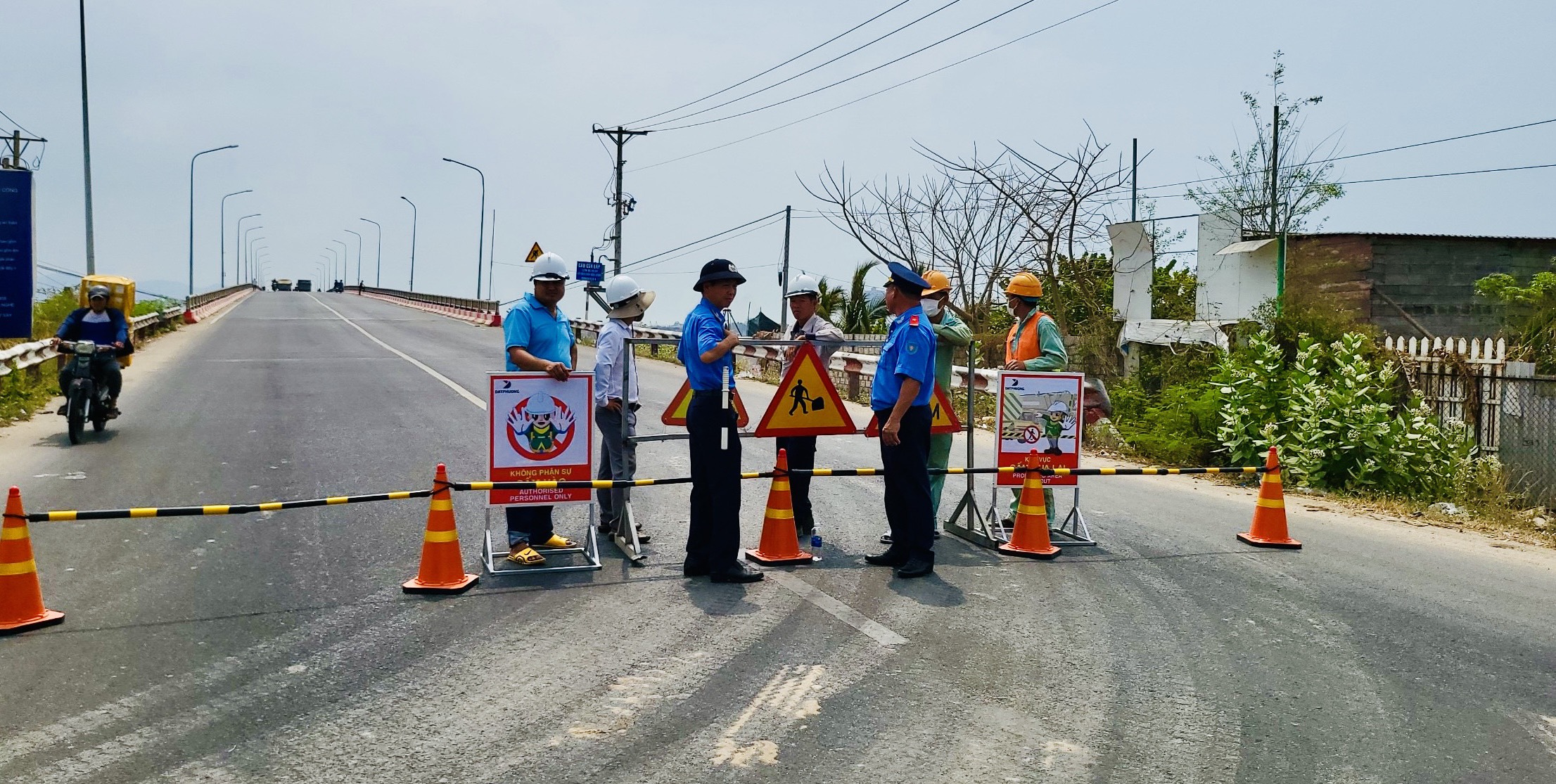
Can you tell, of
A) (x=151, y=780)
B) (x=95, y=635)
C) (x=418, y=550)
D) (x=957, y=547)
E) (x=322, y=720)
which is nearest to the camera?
(x=151, y=780)

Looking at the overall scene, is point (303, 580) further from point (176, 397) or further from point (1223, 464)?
point (176, 397)

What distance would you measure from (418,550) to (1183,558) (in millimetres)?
5096

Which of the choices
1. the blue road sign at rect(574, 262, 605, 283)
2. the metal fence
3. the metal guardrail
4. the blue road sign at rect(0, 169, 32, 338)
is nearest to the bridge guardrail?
the blue road sign at rect(574, 262, 605, 283)

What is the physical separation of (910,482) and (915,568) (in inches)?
21.8

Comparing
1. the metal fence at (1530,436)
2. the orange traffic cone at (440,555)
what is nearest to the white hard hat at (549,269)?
the orange traffic cone at (440,555)

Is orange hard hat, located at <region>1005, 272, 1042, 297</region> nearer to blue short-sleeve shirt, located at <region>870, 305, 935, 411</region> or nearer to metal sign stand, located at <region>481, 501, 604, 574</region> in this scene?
blue short-sleeve shirt, located at <region>870, 305, 935, 411</region>

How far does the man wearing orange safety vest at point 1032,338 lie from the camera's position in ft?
28.9

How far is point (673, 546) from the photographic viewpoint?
839 cm

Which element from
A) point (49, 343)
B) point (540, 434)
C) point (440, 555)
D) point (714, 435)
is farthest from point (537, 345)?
point (49, 343)

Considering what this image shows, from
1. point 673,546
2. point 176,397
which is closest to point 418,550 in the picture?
point 673,546

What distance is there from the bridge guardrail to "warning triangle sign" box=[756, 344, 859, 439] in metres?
39.7

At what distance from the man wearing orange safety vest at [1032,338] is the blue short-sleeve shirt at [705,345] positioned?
7.95 ft

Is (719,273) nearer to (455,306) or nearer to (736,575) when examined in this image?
(736,575)

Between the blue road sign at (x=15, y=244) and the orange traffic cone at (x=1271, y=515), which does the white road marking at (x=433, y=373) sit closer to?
the blue road sign at (x=15, y=244)
